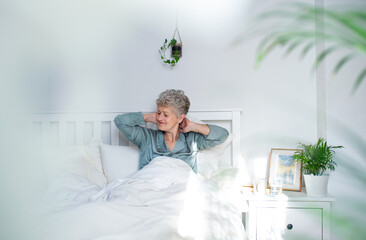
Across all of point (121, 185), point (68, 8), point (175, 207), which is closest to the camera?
point (175, 207)

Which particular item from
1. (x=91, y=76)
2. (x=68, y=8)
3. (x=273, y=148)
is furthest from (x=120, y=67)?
(x=273, y=148)

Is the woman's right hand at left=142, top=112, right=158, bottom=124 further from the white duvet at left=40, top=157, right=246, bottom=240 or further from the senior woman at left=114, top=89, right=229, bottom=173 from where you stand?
the white duvet at left=40, top=157, right=246, bottom=240

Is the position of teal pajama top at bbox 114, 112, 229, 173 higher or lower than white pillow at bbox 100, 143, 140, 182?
higher

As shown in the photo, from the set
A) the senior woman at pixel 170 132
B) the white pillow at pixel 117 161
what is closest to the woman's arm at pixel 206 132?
the senior woman at pixel 170 132

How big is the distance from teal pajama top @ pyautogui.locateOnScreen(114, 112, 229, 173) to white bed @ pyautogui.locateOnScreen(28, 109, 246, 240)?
70mm

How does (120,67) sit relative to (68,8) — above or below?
below

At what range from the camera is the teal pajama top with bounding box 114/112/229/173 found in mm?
2068

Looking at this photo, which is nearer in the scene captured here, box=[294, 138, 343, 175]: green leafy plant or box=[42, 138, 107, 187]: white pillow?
box=[42, 138, 107, 187]: white pillow

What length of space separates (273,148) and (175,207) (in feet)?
4.07

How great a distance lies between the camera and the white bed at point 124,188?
3.57ft

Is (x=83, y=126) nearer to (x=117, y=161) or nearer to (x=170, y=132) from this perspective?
(x=117, y=161)

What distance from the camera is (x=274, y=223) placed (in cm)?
192

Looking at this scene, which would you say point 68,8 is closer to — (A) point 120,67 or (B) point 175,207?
(A) point 120,67

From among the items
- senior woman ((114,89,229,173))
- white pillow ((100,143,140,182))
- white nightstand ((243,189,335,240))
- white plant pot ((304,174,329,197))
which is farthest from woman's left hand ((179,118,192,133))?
white plant pot ((304,174,329,197))
